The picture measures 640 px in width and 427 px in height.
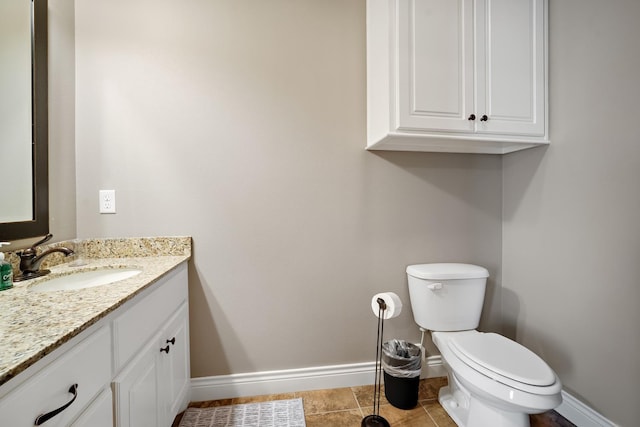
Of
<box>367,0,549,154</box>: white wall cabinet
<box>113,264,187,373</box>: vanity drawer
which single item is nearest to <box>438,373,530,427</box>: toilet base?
<box>367,0,549,154</box>: white wall cabinet

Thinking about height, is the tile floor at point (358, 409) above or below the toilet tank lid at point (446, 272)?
below

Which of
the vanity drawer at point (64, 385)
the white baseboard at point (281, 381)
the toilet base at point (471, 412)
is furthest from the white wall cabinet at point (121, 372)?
the toilet base at point (471, 412)

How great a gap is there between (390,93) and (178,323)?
1.49 meters

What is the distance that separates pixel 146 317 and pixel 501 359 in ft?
4.68

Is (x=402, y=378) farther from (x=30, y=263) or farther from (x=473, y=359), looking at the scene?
(x=30, y=263)

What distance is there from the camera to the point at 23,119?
1.12m

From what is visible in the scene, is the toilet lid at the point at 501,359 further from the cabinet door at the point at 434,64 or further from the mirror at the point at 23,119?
the mirror at the point at 23,119

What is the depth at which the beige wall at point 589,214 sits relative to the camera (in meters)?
1.14

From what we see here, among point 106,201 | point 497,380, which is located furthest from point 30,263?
point 497,380

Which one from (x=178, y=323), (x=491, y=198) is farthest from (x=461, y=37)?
(x=178, y=323)

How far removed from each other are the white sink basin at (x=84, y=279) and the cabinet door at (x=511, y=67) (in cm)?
185

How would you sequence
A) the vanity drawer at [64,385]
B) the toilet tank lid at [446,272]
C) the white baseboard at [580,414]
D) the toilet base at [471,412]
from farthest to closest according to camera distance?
1. the toilet tank lid at [446,272]
2. the white baseboard at [580,414]
3. the toilet base at [471,412]
4. the vanity drawer at [64,385]

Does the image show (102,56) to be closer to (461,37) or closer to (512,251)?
(461,37)

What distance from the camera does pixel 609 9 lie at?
3.93 ft
